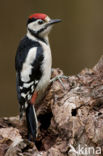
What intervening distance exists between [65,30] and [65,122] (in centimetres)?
158

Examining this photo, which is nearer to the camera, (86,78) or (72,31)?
(86,78)

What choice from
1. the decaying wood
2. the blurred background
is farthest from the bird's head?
the blurred background

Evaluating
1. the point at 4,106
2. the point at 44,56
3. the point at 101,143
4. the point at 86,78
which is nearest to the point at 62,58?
the point at 4,106

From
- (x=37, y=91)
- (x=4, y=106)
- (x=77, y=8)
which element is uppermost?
(x=77, y=8)

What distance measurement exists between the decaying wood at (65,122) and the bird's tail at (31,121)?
3 centimetres

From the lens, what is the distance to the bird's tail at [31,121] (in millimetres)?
2275

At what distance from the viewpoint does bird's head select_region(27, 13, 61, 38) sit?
2645 mm

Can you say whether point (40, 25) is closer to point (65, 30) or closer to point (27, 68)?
point (27, 68)

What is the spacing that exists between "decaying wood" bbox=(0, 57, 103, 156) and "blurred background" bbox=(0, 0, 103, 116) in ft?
3.58

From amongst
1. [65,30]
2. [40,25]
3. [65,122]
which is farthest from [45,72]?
[65,30]

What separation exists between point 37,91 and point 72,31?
105cm

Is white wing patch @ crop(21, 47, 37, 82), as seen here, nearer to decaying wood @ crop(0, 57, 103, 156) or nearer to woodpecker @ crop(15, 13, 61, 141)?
woodpecker @ crop(15, 13, 61, 141)

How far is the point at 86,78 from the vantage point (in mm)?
2365

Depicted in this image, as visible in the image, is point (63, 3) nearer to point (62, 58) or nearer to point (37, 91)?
point (62, 58)
